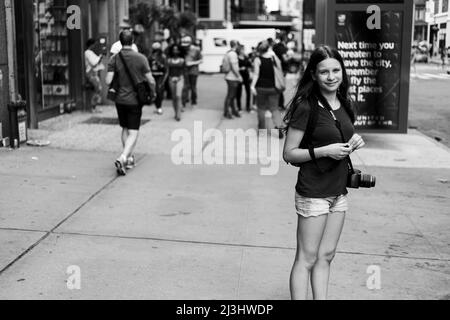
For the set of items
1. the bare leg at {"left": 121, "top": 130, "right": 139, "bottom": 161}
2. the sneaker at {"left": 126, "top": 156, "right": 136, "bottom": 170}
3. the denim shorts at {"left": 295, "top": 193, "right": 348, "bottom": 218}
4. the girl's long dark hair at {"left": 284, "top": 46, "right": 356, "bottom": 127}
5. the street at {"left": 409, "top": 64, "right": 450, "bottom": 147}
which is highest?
the girl's long dark hair at {"left": 284, "top": 46, "right": 356, "bottom": 127}

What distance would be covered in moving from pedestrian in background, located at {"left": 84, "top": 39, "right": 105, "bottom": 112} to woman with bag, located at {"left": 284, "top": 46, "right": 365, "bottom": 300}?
11019 mm

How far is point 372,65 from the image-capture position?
10906mm

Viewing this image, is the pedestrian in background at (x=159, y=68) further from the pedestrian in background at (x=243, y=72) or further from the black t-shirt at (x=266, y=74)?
the black t-shirt at (x=266, y=74)

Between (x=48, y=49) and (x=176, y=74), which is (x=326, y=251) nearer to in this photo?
(x=176, y=74)

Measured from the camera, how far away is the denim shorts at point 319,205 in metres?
3.81

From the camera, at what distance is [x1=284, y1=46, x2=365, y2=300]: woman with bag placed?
12.4 feet

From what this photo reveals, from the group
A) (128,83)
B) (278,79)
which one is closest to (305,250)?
(128,83)

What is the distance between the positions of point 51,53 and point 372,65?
6624mm

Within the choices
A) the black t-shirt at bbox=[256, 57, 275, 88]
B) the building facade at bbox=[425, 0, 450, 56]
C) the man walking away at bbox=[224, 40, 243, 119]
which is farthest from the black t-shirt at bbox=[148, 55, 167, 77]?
the building facade at bbox=[425, 0, 450, 56]

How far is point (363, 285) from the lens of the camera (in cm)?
475

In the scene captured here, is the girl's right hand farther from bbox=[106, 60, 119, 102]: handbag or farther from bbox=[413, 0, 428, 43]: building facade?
bbox=[413, 0, 428, 43]: building facade

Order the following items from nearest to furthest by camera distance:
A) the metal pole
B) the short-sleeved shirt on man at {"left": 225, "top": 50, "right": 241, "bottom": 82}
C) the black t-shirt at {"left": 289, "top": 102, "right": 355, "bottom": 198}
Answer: the black t-shirt at {"left": 289, "top": 102, "right": 355, "bottom": 198} → the metal pole → the short-sleeved shirt on man at {"left": 225, "top": 50, "right": 241, "bottom": 82}

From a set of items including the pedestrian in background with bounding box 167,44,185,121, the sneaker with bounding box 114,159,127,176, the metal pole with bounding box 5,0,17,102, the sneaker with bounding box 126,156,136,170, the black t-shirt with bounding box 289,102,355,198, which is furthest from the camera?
the pedestrian in background with bounding box 167,44,185,121
